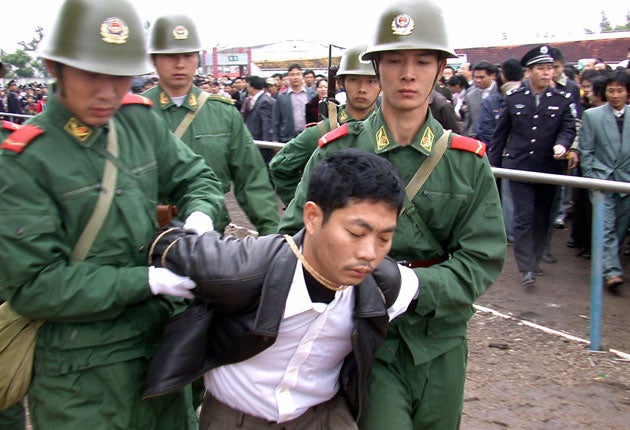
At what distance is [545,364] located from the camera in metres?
4.59

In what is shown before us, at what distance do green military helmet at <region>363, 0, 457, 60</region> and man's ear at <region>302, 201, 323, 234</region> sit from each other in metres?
0.73

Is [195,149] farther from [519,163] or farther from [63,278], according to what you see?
[519,163]

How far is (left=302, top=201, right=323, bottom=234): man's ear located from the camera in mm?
2138

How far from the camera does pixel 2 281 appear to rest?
2.10 meters

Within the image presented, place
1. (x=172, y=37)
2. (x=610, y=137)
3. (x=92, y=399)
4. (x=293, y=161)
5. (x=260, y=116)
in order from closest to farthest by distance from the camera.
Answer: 1. (x=92, y=399)
2. (x=172, y=37)
3. (x=293, y=161)
4. (x=610, y=137)
5. (x=260, y=116)

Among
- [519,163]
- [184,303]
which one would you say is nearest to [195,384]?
[184,303]

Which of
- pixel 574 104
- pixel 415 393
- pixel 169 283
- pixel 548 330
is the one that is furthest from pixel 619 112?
pixel 169 283

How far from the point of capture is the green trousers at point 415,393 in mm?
2453

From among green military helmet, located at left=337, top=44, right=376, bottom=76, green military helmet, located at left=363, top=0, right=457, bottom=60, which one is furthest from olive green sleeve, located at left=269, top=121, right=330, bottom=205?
green military helmet, located at left=363, top=0, right=457, bottom=60

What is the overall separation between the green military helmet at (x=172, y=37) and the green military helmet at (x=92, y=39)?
208cm

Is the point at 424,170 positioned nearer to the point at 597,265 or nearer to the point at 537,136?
the point at 597,265

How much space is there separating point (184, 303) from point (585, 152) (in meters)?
5.40

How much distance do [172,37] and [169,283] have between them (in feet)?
8.20

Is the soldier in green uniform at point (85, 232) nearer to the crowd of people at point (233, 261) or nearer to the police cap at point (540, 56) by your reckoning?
the crowd of people at point (233, 261)
